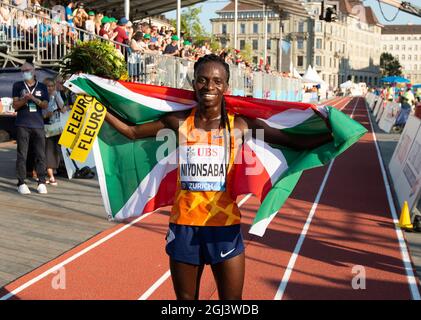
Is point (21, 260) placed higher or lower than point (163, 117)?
lower

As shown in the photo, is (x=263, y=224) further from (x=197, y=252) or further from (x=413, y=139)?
(x=413, y=139)

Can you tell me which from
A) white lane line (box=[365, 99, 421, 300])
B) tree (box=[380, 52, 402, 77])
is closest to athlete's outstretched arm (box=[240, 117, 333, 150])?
white lane line (box=[365, 99, 421, 300])

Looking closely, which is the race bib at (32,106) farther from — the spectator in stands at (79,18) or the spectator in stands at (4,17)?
the spectator in stands at (79,18)

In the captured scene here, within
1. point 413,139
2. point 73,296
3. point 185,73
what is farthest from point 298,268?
point 185,73

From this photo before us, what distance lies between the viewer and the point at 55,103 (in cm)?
1101

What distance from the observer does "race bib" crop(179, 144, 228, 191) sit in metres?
3.59

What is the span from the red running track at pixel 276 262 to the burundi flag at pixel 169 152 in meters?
1.65

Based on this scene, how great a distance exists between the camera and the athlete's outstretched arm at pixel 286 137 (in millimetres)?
3812

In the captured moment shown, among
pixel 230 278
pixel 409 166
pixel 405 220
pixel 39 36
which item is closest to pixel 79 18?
pixel 39 36

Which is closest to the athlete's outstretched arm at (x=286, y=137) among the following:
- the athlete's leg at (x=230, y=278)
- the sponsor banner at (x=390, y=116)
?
the athlete's leg at (x=230, y=278)

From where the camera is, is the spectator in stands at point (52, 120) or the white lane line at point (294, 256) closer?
the white lane line at point (294, 256)

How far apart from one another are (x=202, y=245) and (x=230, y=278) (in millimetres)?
257

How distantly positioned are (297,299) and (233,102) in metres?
2.43

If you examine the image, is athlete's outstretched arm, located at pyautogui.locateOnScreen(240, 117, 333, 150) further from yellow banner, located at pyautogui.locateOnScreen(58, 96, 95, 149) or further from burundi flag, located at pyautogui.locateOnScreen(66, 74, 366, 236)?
yellow banner, located at pyautogui.locateOnScreen(58, 96, 95, 149)
